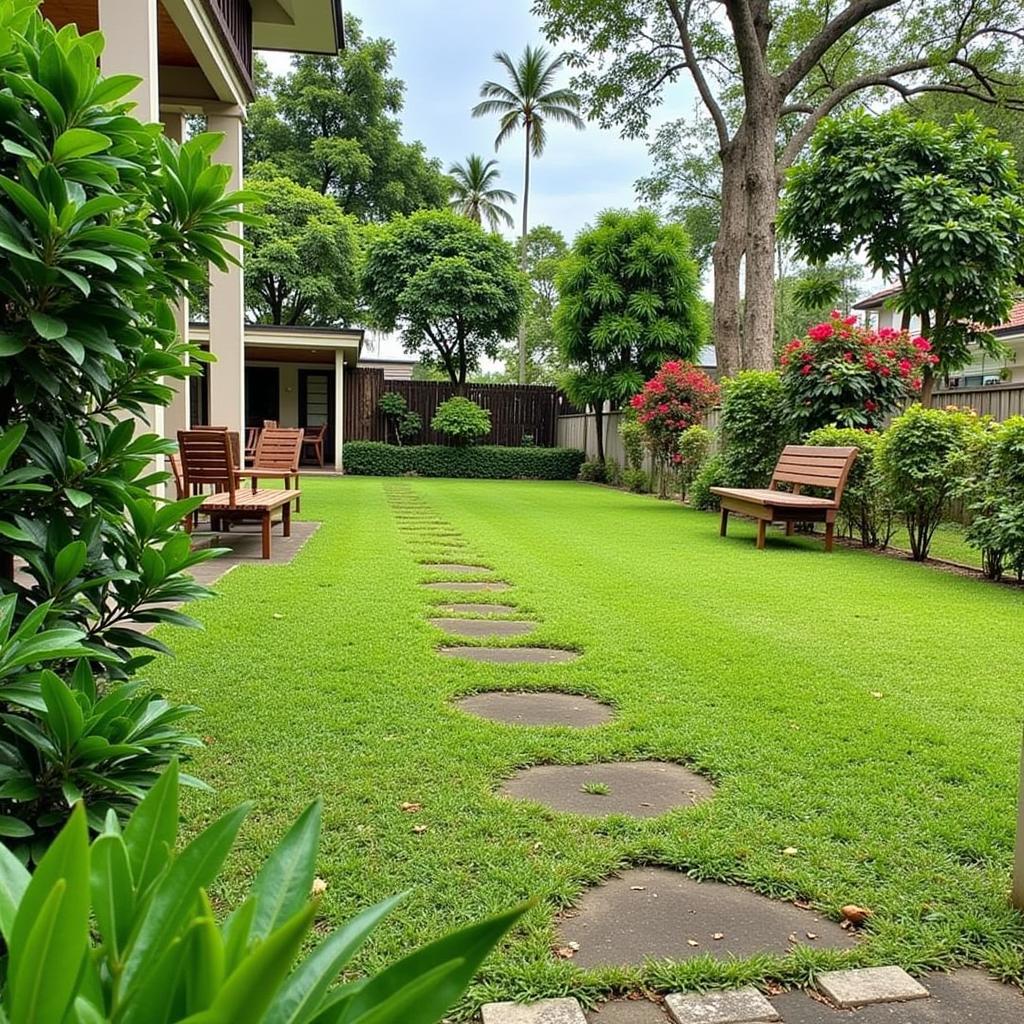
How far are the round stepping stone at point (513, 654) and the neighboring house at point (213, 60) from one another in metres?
2.23

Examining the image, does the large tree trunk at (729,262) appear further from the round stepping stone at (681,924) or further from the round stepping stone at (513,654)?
the round stepping stone at (681,924)

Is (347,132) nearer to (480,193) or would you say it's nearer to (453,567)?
(480,193)

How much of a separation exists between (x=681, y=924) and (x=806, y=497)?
6.97 meters

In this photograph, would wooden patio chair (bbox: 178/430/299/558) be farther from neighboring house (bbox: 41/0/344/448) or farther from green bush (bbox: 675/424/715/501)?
green bush (bbox: 675/424/715/501)

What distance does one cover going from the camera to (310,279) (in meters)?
23.9

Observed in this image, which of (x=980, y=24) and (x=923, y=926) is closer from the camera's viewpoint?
(x=923, y=926)

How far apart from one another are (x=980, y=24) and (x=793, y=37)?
3.71m

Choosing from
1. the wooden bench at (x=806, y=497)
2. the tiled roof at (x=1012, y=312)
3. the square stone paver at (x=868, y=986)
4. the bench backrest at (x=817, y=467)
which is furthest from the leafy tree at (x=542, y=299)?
the square stone paver at (x=868, y=986)

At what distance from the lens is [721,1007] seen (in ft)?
5.09

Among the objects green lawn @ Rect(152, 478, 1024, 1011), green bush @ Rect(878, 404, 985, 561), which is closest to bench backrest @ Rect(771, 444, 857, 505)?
green bush @ Rect(878, 404, 985, 561)

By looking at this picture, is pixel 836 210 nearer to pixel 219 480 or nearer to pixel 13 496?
pixel 219 480

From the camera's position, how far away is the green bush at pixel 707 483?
37.0 ft

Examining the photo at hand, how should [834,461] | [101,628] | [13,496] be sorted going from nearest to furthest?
[13,496]
[101,628]
[834,461]

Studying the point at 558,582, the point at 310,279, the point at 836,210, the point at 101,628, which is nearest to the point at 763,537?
the point at 558,582
